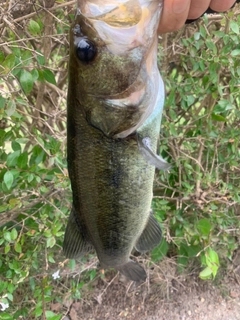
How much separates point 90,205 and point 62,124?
4.38ft

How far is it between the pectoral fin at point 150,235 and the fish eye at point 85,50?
70 cm

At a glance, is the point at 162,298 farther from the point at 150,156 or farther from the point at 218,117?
the point at 150,156

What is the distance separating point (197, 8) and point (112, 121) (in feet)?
1.27

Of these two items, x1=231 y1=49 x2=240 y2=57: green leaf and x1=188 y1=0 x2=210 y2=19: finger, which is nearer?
x1=188 y1=0 x2=210 y2=19: finger

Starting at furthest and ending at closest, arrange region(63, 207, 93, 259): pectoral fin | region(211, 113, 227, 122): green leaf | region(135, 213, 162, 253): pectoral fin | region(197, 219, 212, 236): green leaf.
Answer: region(197, 219, 212, 236): green leaf, region(211, 113, 227, 122): green leaf, region(135, 213, 162, 253): pectoral fin, region(63, 207, 93, 259): pectoral fin

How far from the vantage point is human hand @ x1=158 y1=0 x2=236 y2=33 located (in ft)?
3.24

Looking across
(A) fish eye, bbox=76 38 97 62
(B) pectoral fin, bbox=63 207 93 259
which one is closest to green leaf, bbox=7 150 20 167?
(B) pectoral fin, bbox=63 207 93 259

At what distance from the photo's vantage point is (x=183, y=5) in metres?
0.99

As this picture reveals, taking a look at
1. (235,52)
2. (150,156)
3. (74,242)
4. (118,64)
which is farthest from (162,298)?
(118,64)

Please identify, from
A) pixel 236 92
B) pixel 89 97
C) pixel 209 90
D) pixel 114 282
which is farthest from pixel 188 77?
pixel 114 282

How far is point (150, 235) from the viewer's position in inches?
59.9

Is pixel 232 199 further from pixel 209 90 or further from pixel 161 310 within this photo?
pixel 161 310

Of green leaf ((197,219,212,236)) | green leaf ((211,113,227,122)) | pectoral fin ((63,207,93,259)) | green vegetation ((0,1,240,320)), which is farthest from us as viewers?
green leaf ((197,219,212,236))

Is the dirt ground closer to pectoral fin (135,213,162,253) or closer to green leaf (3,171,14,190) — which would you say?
pectoral fin (135,213,162,253)
